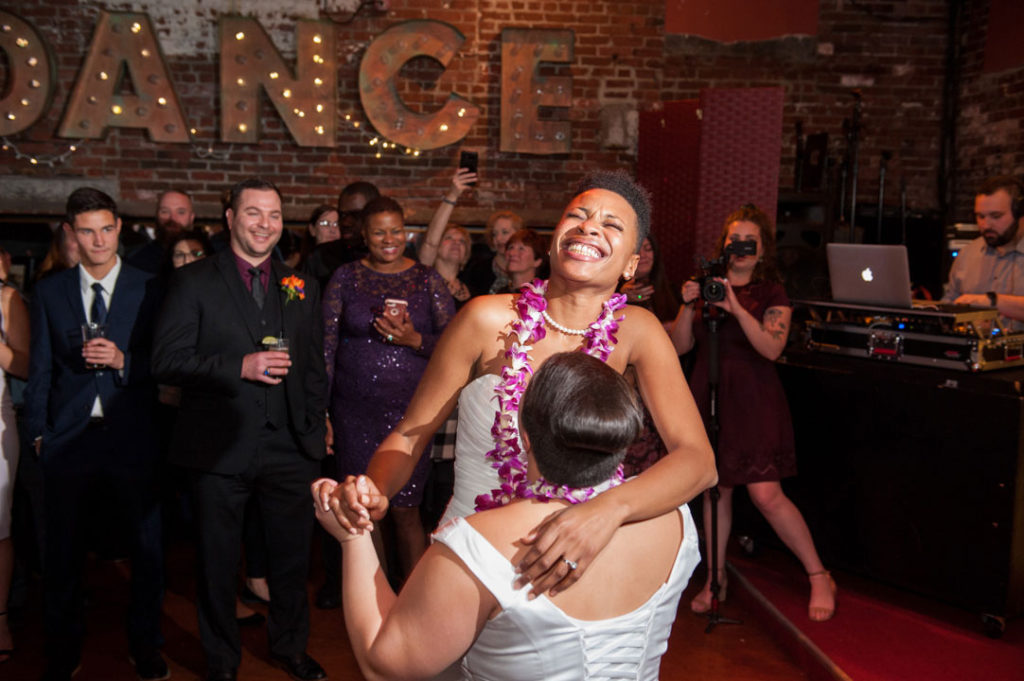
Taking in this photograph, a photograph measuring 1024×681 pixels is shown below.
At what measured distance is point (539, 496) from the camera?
146 cm

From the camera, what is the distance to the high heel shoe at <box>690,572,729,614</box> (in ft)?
13.1

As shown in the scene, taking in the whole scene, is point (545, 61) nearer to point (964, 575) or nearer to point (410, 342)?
point (410, 342)

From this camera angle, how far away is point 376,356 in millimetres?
3699

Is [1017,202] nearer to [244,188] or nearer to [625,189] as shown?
[625,189]

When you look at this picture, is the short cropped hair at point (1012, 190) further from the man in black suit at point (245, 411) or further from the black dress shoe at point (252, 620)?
the black dress shoe at point (252, 620)

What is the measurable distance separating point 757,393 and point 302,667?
7.09 ft

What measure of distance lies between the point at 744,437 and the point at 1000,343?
3.58 ft

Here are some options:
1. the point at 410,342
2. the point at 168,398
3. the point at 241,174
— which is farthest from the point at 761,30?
the point at 168,398

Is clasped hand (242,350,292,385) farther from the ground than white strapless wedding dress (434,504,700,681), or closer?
farther from the ground

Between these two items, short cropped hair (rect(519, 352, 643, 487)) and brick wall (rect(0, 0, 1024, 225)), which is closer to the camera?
short cropped hair (rect(519, 352, 643, 487))

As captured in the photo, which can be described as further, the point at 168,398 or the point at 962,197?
the point at 962,197

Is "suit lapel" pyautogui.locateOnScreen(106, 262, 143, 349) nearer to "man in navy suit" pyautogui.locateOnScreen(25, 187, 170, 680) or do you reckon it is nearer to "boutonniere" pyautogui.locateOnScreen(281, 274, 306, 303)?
"man in navy suit" pyautogui.locateOnScreen(25, 187, 170, 680)

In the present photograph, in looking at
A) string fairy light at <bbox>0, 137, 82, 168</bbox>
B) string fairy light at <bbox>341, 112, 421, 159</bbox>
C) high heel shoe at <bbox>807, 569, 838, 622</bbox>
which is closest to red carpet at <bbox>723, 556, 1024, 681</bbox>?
high heel shoe at <bbox>807, 569, 838, 622</bbox>

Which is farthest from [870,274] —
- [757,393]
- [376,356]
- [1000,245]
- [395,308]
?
[376,356]
